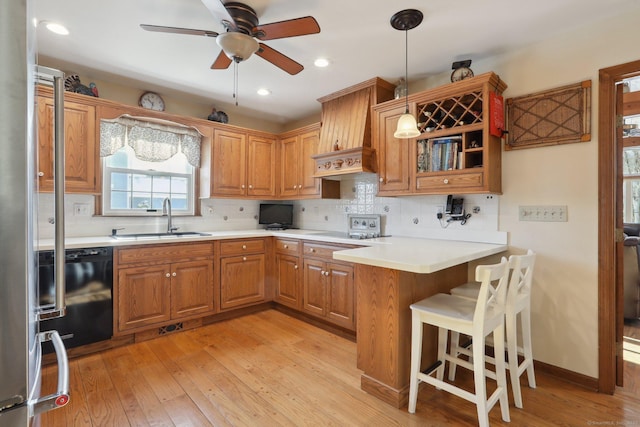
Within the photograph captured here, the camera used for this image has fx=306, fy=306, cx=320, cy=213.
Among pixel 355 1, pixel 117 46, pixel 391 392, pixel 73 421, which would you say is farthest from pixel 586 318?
pixel 117 46

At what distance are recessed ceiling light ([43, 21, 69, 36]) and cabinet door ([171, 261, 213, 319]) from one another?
200cm

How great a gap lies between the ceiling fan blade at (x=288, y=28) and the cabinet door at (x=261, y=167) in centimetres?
211

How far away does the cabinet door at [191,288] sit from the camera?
116 inches

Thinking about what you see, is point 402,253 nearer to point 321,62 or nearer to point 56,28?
point 321,62

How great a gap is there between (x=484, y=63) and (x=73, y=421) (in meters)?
3.81

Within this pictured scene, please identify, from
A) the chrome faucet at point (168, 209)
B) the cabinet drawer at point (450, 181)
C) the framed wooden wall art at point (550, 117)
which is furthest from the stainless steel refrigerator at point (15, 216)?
the chrome faucet at point (168, 209)

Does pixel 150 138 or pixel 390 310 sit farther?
pixel 150 138

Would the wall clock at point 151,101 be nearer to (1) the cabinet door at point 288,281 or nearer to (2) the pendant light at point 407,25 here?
(1) the cabinet door at point 288,281

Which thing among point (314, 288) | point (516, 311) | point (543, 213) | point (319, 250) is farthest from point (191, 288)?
point (543, 213)

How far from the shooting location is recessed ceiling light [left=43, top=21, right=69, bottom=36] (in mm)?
2133

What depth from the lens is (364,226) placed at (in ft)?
11.0

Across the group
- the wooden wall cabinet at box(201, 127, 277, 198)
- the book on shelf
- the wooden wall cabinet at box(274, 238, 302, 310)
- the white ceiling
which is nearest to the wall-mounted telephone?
the book on shelf

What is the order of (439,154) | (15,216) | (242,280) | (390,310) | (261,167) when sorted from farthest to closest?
(261,167) < (242,280) < (439,154) < (390,310) < (15,216)

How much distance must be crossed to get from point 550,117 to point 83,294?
3.82 m
